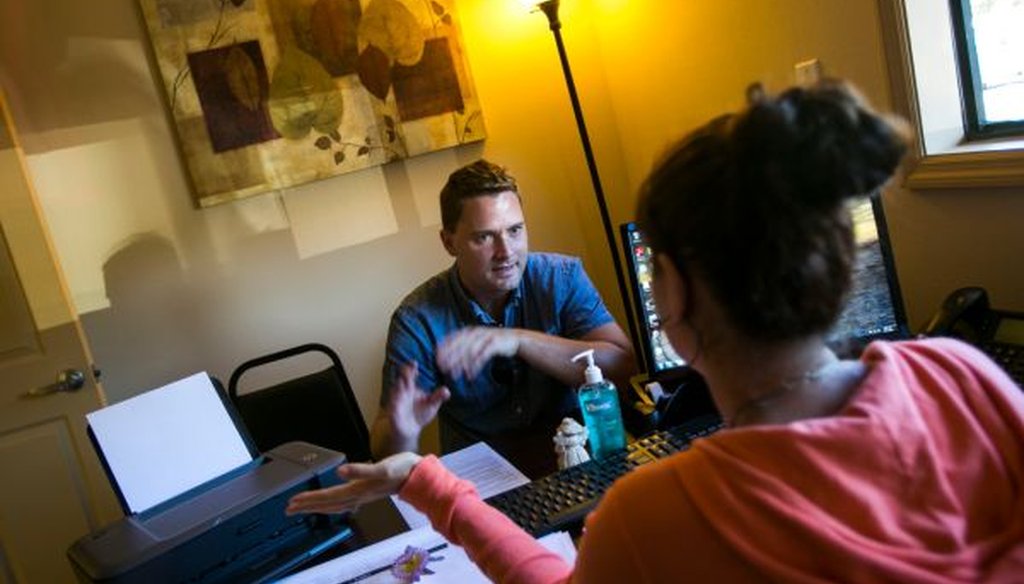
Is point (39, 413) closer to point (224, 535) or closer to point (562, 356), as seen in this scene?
point (224, 535)

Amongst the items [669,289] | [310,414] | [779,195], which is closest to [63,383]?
[310,414]

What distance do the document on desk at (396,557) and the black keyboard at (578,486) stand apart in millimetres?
41

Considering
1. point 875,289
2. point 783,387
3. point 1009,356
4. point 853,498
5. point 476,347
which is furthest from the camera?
point 476,347

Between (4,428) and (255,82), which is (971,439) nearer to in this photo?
(255,82)

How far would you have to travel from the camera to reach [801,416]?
2.05 feet

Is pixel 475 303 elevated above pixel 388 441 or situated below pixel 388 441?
above

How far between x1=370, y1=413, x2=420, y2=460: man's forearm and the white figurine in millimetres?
278

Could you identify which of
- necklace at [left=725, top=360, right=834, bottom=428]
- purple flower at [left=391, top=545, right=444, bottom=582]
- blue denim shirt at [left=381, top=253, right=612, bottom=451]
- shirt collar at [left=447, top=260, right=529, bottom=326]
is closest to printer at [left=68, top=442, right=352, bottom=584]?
purple flower at [left=391, top=545, right=444, bottom=582]

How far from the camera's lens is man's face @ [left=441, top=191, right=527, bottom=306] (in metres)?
1.74

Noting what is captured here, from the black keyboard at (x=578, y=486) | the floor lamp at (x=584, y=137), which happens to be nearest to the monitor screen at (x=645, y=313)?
the black keyboard at (x=578, y=486)

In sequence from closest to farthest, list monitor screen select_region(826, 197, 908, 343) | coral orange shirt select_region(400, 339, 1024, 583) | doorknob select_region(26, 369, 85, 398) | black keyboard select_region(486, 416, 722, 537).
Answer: coral orange shirt select_region(400, 339, 1024, 583) → black keyboard select_region(486, 416, 722, 537) → monitor screen select_region(826, 197, 908, 343) → doorknob select_region(26, 369, 85, 398)

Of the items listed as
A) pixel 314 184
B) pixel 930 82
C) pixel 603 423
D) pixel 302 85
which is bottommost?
pixel 603 423

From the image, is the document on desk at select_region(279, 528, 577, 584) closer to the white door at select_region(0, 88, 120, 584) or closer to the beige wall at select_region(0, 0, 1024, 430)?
the beige wall at select_region(0, 0, 1024, 430)

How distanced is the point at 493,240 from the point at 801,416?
1.18 meters
